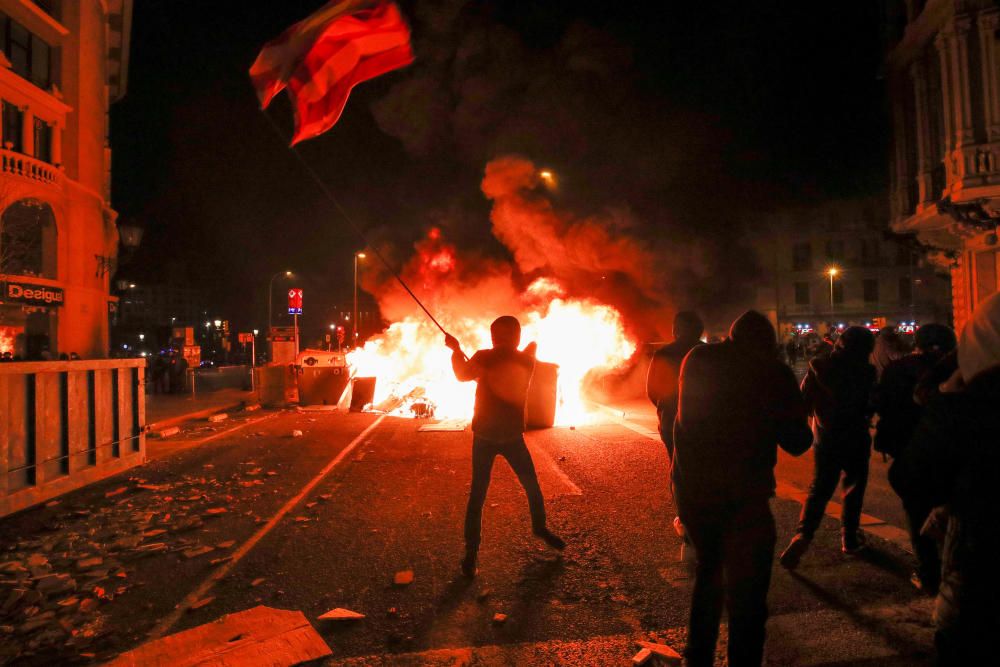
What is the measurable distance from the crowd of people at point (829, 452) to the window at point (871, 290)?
162 feet

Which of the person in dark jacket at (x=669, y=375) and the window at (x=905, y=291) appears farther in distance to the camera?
the window at (x=905, y=291)

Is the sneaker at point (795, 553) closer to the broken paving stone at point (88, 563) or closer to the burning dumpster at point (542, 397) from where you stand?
the broken paving stone at point (88, 563)

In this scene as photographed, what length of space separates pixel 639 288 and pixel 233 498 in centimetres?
1300

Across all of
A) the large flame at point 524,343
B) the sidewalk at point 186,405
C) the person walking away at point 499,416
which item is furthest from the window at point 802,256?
the person walking away at point 499,416

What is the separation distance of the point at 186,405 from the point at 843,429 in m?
16.5

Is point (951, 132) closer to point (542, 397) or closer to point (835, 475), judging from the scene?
point (542, 397)

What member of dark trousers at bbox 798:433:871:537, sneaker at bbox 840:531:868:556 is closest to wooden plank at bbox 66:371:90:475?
dark trousers at bbox 798:433:871:537

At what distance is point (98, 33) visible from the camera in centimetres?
2236

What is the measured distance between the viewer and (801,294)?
47.2m

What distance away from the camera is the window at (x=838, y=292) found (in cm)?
4628

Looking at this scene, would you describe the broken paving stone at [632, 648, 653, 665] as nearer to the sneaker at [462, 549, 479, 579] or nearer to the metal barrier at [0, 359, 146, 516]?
the sneaker at [462, 549, 479, 579]

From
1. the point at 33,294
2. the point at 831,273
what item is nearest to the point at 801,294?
the point at 831,273

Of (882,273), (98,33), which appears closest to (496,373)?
(98,33)

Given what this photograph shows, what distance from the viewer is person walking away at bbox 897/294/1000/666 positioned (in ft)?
5.43
